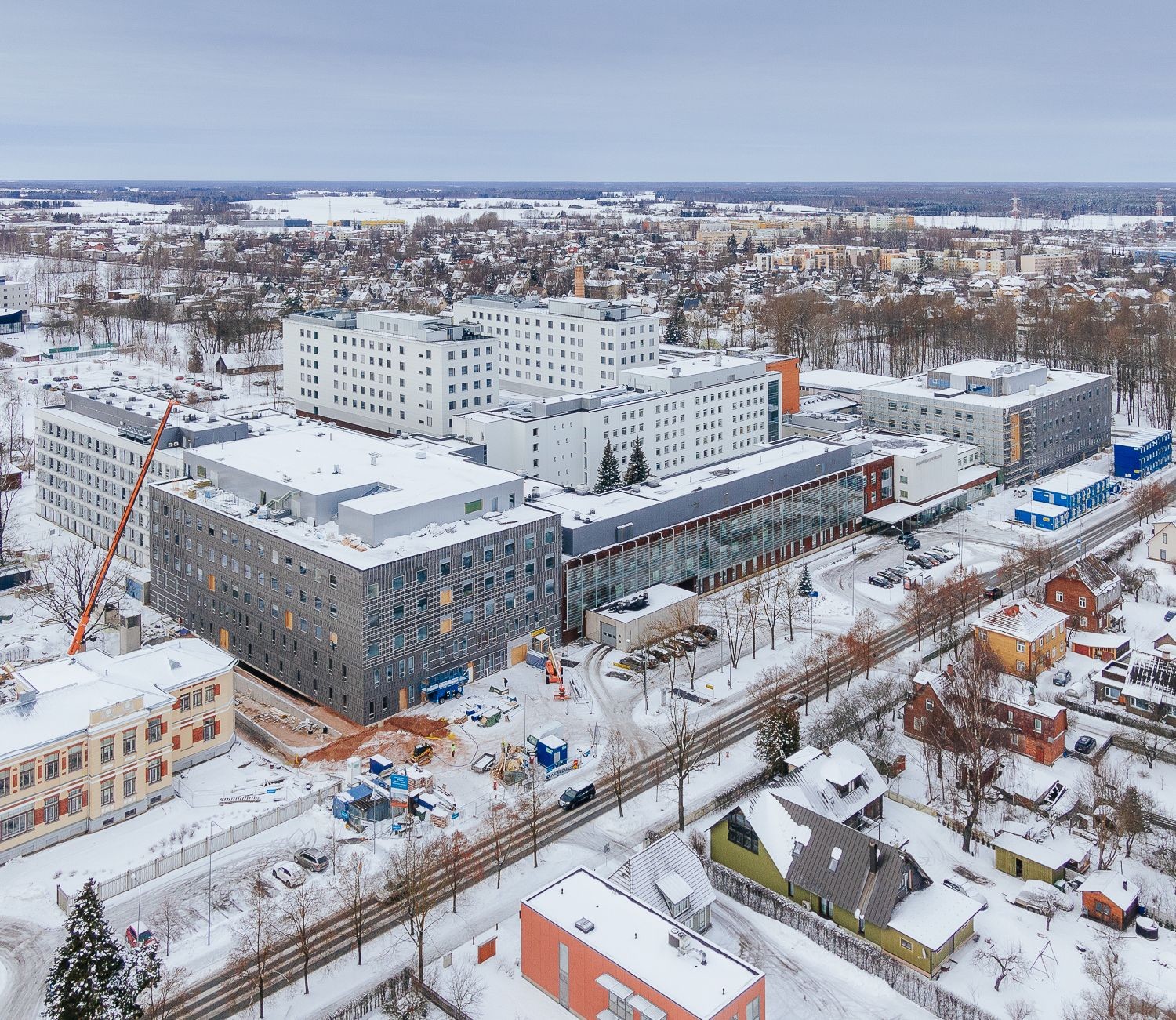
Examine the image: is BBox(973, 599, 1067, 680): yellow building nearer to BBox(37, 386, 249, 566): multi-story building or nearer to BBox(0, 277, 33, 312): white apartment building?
BBox(37, 386, 249, 566): multi-story building

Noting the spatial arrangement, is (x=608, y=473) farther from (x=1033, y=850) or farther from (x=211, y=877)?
(x=211, y=877)

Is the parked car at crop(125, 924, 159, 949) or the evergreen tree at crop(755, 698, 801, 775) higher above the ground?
the evergreen tree at crop(755, 698, 801, 775)

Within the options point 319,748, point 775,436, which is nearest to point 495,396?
point 775,436

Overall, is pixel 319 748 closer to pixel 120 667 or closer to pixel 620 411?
pixel 120 667

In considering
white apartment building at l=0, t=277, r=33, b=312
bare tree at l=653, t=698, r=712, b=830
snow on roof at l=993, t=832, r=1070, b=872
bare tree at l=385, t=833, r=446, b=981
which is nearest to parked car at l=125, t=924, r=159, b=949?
bare tree at l=385, t=833, r=446, b=981

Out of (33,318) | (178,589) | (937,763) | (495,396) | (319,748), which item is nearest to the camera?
(937,763)
